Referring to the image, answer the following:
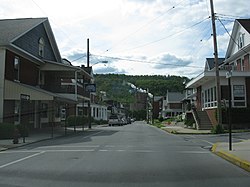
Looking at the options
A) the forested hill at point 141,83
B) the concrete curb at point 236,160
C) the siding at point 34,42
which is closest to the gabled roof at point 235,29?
the siding at point 34,42

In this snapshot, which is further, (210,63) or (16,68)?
(210,63)

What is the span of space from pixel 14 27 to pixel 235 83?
21.5 meters

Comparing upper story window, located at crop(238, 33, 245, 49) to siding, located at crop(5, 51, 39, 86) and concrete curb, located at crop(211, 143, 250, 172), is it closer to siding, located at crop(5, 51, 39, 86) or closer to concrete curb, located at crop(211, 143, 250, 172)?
siding, located at crop(5, 51, 39, 86)

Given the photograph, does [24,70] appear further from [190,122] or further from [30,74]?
[190,122]

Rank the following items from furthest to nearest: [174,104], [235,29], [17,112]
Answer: [174,104] → [235,29] → [17,112]

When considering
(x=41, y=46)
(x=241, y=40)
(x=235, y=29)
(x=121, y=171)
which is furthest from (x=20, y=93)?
(x=235, y=29)

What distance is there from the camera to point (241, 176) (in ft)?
32.8

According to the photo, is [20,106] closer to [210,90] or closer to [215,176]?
[210,90]

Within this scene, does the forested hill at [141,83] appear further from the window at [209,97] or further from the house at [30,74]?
the window at [209,97]

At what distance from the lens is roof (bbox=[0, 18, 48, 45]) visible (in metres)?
29.0

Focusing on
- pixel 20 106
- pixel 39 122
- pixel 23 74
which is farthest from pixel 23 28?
pixel 39 122

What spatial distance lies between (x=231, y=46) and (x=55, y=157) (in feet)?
112

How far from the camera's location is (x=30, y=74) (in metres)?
33.3

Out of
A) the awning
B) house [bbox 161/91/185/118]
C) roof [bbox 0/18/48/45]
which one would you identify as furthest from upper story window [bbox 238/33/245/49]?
house [bbox 161/91/185/118]
